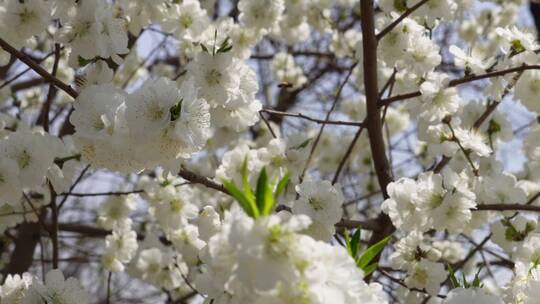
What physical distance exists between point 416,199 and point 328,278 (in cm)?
121

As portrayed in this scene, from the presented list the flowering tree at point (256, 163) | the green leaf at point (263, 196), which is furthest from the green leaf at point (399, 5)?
the green leaf at point (263, 196)

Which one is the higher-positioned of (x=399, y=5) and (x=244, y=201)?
(x=399, y=5)

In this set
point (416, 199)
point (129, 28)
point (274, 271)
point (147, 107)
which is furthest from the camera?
point (129, 28)

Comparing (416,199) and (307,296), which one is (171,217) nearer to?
(416,199)

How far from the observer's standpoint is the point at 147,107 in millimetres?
1648

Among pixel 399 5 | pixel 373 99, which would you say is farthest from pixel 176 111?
pixel 399 5

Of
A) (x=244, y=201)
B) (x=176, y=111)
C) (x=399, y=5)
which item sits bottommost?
(x=244, y=201)

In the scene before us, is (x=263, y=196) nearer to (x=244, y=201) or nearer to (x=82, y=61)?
(x=244, y=201)

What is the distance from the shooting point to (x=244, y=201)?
1.15m

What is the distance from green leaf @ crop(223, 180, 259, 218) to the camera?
44.5 inches

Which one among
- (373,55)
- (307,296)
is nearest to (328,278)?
(307,296)

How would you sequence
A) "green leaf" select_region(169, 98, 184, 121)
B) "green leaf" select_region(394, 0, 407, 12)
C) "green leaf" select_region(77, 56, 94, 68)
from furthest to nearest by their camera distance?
1. "green leaf" select_region(394, 0, 407, 12)
2. "green leaf" select_region(77, 56, 94, 68)
3. "green leaf" select_region(169, 98, 184, 121)

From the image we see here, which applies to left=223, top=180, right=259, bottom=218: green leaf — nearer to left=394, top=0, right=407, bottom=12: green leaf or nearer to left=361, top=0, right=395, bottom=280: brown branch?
left=361, top=0, right=395, bottom=280: brown branch

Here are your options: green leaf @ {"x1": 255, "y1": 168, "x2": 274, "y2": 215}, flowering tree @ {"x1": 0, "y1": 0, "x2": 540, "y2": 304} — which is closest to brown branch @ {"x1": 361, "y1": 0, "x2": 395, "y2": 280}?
flowering tree @ {"x1": 0, "y1": 0, "x2": 540, "y2": 304}
